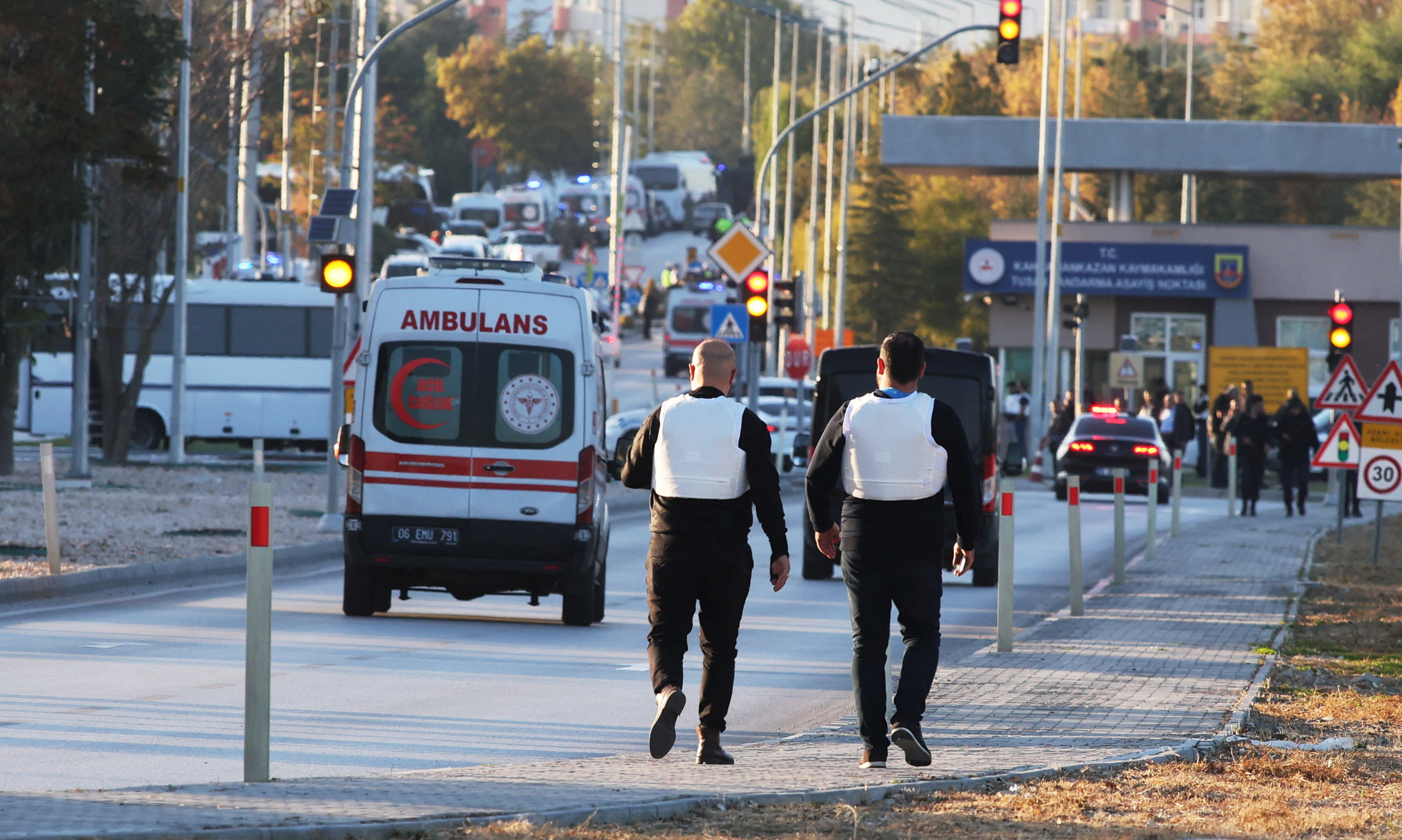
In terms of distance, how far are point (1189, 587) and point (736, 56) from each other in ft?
440

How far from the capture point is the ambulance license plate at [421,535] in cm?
1451

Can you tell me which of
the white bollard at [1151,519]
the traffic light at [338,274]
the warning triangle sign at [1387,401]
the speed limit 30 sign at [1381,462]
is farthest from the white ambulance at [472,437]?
the warning triangle sign at [1387,401]

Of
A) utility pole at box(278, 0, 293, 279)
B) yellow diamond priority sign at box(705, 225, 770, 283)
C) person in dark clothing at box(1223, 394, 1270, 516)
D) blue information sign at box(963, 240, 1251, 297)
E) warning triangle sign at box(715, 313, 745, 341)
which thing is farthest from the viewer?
utility pole at box(278, 0, 293, 279)

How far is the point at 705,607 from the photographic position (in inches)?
324

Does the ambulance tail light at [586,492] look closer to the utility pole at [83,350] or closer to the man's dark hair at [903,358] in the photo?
the man's dark hair at [903,358]

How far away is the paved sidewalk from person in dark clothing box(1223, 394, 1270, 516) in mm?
14474

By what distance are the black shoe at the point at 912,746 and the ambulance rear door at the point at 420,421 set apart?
23.0ft

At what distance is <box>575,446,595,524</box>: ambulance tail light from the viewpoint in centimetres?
1455

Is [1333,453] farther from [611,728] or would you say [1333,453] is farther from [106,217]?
[106,217]

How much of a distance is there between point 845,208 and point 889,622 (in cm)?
5575

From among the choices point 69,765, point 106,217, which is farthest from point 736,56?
point 69,765

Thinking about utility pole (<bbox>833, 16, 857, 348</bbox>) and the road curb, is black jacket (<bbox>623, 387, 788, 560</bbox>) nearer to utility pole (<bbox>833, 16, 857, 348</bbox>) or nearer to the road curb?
the road curb

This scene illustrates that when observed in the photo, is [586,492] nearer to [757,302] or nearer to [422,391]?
[422,391]

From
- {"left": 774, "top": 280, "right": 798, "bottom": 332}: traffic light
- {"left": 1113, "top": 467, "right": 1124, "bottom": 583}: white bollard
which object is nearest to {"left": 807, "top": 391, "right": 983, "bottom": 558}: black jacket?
{"left": 1113, "top": 467, "right": 1124, "bottom": 583}: white bollard
